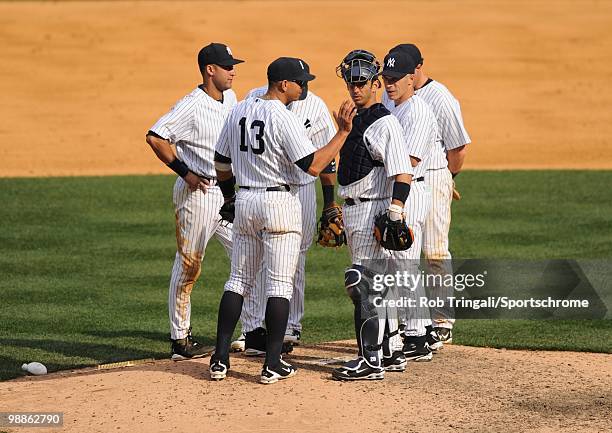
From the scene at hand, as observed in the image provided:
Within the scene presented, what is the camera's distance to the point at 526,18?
30.4m

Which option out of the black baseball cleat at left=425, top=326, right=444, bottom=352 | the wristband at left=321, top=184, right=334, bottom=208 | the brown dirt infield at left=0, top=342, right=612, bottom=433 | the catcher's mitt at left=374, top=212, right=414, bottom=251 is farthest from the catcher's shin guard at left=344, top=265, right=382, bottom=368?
the black baseball cleat at left=425, top=326, right=444, bottom=352

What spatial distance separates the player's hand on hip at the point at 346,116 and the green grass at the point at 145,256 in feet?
8.81

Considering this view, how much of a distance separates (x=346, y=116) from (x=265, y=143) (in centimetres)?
59

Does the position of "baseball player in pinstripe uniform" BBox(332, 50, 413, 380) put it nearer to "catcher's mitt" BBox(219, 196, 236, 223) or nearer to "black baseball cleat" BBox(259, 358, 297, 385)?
"black baseball cleat" BBox(259, 358, 297, 385)

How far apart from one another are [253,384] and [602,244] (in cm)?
641

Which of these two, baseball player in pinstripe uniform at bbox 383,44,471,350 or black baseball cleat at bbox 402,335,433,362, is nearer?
black baseball cleat at bbox 402,335,433,362

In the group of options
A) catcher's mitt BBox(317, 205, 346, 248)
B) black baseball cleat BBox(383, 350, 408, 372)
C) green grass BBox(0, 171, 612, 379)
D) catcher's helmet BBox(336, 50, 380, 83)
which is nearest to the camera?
catcher's helmet BBox(336, 50, 380, 83)

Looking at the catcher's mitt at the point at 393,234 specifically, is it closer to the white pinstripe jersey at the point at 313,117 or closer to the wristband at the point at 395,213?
the wristband at the point at 395,213

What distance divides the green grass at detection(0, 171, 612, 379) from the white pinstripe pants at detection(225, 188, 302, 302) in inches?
67.8

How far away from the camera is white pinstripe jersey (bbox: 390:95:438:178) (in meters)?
7.79

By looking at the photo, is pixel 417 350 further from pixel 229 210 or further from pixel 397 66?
pixel 397 66

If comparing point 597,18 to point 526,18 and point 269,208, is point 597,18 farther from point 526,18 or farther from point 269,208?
point 269,208

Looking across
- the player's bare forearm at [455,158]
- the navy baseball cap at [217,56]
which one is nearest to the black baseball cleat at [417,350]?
the player's bare forearm at [455,158]

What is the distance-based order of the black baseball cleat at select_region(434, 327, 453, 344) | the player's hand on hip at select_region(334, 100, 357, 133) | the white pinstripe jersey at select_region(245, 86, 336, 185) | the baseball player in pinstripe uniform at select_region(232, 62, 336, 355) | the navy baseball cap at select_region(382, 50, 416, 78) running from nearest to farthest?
the player's hand on hip at select_region(334, 100, 357, 133) < the navy baseball cap at select_region(382, 50, 416, 78) < the baseball player in pinstripe uniform at select_region(232, 62, 336, 355) < the white pinstripe jersey at select_region(245, 86, 336, 185) < the black baseball cleat at select_region(434, 327, 453, 344)
